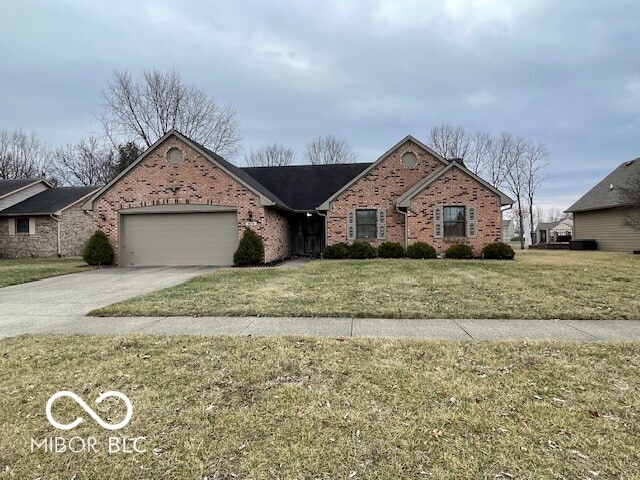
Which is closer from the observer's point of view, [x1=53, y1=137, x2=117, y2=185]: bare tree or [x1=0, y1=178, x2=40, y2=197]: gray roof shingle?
[x1=0, y1=178, x2=40, y2=197]: gray roof shingle

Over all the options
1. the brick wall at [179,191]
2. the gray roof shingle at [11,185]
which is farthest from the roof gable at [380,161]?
the gray roof shingle at [11,185]

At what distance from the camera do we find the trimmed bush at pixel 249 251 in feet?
49.4

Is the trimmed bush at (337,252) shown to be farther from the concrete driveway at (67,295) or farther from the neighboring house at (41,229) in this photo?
the neighboring house at (41,229)

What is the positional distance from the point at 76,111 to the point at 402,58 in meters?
23.3

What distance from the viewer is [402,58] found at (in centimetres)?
1609

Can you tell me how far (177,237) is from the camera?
53.6 feet

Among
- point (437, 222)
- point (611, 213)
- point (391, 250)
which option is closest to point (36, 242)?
point (391, 250)

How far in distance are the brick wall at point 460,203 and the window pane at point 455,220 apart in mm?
244

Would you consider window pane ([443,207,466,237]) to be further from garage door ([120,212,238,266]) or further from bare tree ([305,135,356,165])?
bare tree ([305,135,356,165])

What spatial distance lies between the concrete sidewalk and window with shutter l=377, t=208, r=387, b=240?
1176 centimetres

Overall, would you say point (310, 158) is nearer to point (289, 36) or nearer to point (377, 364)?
point (289, 36)

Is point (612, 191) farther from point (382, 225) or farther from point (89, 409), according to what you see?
point (89, 409)

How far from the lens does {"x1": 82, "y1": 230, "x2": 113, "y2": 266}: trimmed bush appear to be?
1566 centimetres

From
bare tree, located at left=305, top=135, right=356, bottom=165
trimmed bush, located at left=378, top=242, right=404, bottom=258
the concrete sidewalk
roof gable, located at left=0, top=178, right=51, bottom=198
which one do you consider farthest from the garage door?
bare tree, located at left=305, top=135, right=356, bottom=165
